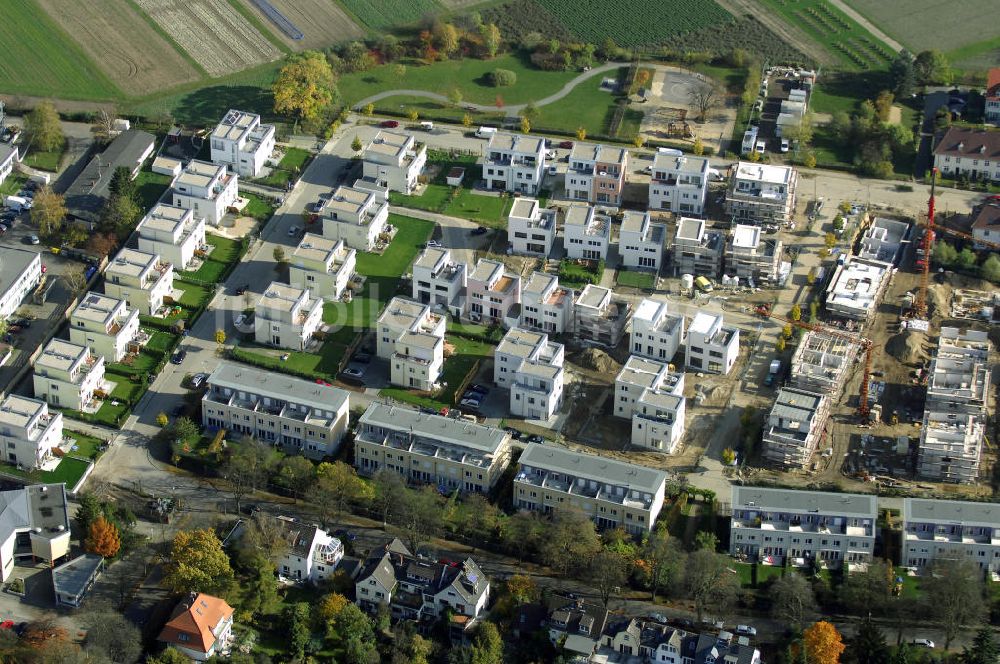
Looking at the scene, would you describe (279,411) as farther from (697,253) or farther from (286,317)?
(697,253)

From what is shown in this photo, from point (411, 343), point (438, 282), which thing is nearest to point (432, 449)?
point (411, 343)

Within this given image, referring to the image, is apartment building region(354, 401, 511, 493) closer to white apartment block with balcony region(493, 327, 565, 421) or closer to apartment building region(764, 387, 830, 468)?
white apartment block with balcony region(493, 327, 565, 421)

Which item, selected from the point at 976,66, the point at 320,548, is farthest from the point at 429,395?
the point at 976,66

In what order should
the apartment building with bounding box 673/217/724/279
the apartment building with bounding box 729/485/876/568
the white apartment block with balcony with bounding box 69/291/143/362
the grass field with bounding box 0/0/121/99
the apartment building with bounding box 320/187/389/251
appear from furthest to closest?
the grass field with bounding box 0/0/121/99
the apartment building with bounding box 320/187/389/251
the apartment building with bounding box 673/217/724/279
the white apartment block with balcony with bounding box 69/291/143/362
the apartment building with bounding box 729/485/876/568

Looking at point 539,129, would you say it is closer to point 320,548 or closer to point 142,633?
point 320,548

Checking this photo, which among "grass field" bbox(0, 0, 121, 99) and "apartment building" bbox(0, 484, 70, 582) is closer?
"apartment building" bbox(0, 484, 70, 582)

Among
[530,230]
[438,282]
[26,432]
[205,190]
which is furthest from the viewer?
[205,190]

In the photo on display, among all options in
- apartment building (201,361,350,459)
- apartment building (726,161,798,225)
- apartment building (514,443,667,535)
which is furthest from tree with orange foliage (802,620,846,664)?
apartment building (726,161,798,225)
